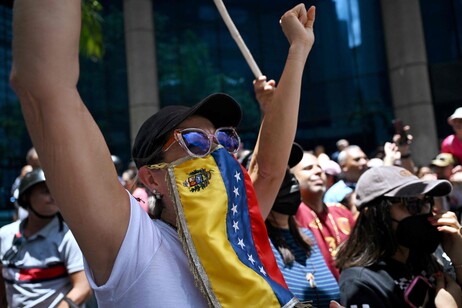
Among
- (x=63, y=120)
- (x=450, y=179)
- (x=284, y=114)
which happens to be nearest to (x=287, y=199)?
(x=284, y=114)

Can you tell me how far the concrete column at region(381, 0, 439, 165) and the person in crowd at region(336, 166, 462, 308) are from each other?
13.6 m

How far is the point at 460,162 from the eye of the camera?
6.28m

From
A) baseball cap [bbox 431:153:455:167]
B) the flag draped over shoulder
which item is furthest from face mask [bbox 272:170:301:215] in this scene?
baseball cap [bbox 431:153:455:167]

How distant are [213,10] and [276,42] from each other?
271cm

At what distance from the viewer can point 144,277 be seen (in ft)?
4.90

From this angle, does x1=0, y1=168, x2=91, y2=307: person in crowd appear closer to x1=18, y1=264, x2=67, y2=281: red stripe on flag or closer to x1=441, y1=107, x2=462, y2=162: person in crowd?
x1=18, y1=264, x2=67, y2=281: red stripe on flag

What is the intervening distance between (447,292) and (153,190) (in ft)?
5.61

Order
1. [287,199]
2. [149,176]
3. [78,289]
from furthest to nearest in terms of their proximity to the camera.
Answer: [78,289]
[287,199]
[149,176]

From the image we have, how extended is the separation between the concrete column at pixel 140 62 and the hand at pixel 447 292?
1572 centimetres

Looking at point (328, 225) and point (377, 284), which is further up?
point (328, 225)

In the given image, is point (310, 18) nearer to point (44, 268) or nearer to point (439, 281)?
point (439, 281)

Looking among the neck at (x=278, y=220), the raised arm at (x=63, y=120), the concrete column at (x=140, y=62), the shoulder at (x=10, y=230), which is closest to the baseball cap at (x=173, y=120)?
the raised arm at (x=63, y=120)

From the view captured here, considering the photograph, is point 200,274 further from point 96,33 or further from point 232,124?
point 96,33

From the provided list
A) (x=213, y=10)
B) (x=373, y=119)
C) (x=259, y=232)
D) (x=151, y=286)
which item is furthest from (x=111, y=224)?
(x=213, y=10)
